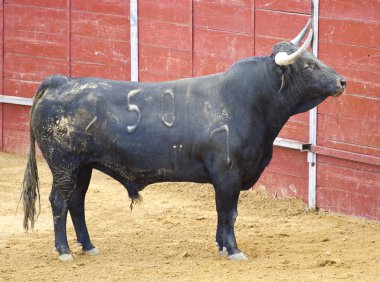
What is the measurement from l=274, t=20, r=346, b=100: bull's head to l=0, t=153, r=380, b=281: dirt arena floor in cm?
135

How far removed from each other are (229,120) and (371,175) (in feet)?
6.77

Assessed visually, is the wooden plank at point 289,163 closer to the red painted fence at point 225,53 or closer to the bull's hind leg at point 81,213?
the red painted fence at point 225,53

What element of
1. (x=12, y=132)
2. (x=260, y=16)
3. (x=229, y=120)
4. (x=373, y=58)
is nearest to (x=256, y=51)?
(x=260, y=16)

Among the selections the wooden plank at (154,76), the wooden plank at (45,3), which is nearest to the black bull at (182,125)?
the wooden plank at (154,76)

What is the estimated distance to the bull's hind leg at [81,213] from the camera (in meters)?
10.6

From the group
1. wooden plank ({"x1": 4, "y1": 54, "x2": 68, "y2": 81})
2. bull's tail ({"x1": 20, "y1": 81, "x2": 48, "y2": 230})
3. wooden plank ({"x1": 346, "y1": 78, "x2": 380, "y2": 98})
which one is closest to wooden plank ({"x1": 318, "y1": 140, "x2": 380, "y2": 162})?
wooden plank ({"x1": 346, "y1": 78, "x2": 380, "y2": 98})

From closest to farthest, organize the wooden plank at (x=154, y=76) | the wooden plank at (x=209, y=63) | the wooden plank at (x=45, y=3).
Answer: the wooden plank at (x=209, y=63)
the wooden plank at (x=154, y=76)
the wooden plank at (x=45, y=3)

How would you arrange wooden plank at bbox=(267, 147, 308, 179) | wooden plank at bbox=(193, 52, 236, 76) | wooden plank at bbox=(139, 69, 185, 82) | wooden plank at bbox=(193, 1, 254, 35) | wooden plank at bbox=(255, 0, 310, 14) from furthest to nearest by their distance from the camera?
wooden plank at bbox=(139, 69, 185, 82)
wooden plank at bbox=(193, 52, 236, 76)
wooden plank at bbox=(193, 1, 254, 35)
wooden plank at bbox=(267, 147, 308, 179)
wooden plank at bbox=(255, 0, 310, 14)

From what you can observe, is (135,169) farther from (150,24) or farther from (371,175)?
(150,24)

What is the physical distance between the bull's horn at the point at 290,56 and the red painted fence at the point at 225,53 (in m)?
1.69

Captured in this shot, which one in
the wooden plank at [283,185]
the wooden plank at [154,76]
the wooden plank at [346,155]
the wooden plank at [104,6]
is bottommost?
the wooden plank at [283,185]

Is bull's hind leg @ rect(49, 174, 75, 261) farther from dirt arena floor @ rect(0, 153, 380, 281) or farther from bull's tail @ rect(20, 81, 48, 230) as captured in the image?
bull's tail @ rect(20, 81, 48, 230)

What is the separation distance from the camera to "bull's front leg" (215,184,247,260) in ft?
33.3

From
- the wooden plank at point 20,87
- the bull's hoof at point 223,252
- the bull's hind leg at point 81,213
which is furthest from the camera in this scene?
the wooden plank at point 20,87
